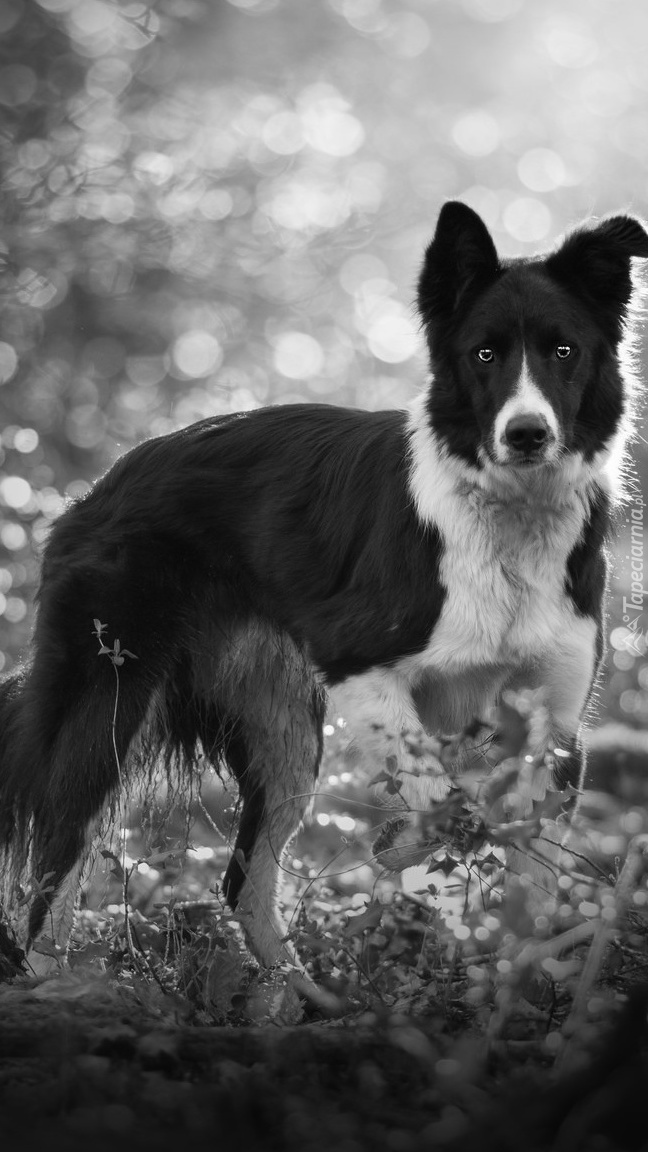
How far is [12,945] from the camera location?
376 cm

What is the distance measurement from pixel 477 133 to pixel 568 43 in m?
1.61

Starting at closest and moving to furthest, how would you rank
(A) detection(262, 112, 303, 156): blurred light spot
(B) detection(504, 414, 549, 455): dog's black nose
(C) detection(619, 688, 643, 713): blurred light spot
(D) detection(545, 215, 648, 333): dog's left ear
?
(B) detection(504, 414, 549, 455): dog's black nose → (D) detection(545, 215, 648, 333): dog's left ear → (C) detection(619, 688, 643, 713): blurred light spot → (A) detection(262, 112, 303, 156): blurred light spot

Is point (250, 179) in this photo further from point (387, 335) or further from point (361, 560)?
point (361, 560)

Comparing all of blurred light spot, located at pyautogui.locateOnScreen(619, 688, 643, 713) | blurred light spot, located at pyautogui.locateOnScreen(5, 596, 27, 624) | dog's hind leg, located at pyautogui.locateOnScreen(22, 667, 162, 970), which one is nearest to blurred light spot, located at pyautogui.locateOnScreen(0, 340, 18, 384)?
blurred light spot, located at pyautogui.locateOnScreen(5, 596, 27, 624)

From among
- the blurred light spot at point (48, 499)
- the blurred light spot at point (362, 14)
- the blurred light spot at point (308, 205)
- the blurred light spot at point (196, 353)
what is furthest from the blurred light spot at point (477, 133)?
the blurred light spot at point (48, 499)

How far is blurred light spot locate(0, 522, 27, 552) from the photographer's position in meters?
11.3

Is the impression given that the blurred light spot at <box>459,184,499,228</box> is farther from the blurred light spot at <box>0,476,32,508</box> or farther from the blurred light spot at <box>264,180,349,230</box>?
the blurred light spot at <box>0,476,32,508</box>

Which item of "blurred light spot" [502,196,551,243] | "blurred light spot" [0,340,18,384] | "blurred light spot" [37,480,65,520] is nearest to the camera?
"blurred light spot" [37,480,65,520]

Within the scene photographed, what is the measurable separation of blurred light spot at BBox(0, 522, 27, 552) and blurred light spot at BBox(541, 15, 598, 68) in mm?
9442

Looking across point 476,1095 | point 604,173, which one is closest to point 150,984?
point 476,1095

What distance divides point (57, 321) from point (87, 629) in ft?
31.4

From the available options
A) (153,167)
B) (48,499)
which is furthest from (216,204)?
(48,499)

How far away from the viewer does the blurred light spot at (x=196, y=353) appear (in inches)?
559

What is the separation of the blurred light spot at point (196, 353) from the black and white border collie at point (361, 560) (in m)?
9.38
